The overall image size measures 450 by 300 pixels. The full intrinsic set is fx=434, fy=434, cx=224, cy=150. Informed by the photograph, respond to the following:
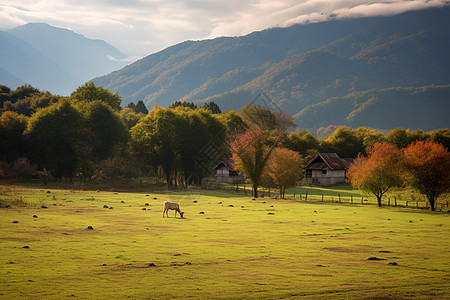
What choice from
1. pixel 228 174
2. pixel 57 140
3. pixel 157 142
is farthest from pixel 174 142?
pixel 228 174

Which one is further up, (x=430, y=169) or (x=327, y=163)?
(x=327, y=163)

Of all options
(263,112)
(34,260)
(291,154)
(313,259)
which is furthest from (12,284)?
(263,112)

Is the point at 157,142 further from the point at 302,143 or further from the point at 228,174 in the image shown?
the point at 302,143

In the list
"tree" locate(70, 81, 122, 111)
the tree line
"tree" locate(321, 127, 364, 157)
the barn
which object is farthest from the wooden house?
"tree" locate(70, 81, 122, 111)

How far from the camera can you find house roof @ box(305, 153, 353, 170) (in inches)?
4216

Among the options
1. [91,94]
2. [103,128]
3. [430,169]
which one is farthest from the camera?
[91,94]

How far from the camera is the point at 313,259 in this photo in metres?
20.6

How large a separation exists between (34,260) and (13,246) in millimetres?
3280

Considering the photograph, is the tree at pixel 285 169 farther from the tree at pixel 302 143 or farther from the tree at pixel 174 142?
the tree at pixel 302 143

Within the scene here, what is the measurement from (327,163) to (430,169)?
50.4 meters

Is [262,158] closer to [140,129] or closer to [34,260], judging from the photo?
[140,129]

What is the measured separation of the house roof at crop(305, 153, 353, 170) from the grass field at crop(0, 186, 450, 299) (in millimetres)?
72951

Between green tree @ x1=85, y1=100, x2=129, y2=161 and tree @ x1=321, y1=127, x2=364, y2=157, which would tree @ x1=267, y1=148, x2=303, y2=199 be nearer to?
green tree @ x1=85, y1=100, x2=129, y2=161

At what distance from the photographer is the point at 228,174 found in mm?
114312
